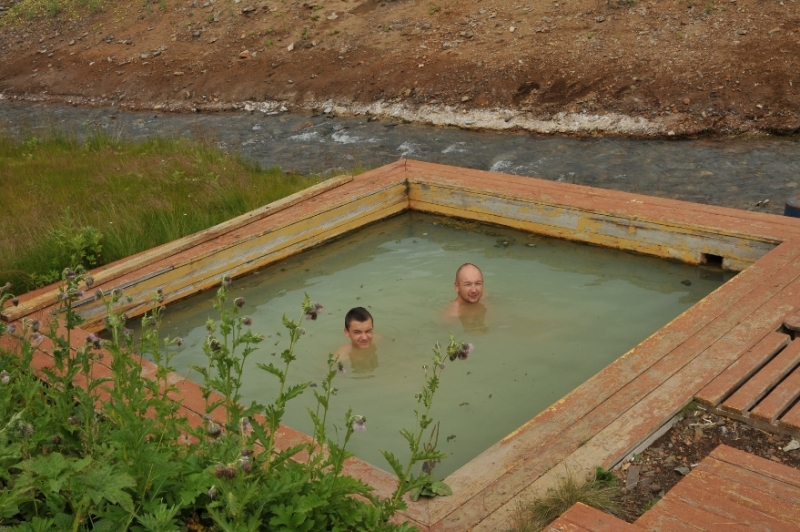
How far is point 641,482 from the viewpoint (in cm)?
375

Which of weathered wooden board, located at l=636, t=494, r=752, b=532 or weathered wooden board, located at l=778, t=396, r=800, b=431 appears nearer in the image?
weathered wooden board, located at l=636, t=494, r=752, b=532

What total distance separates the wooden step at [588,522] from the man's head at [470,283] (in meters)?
3.11

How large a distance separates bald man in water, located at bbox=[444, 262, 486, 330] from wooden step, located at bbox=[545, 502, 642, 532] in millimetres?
3052

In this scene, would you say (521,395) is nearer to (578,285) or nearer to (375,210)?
(578,285)

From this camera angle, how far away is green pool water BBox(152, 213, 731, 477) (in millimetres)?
5319

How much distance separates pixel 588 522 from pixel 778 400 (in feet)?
4.64

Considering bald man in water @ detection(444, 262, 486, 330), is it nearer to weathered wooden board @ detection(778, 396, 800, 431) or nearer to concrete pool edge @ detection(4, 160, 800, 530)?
concrete pool edge @ detection(4, 160, 800, 530)

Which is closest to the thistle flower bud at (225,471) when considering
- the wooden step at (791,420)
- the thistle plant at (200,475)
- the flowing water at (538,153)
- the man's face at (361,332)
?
the thistle plant at (200,475)

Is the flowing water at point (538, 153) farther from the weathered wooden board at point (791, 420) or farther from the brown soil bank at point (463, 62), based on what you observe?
the weathered wooden board at point (791, 420)

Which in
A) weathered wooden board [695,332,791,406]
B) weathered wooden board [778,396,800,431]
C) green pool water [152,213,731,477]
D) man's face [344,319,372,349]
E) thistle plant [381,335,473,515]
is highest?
thistle plant [381,335,473,515]

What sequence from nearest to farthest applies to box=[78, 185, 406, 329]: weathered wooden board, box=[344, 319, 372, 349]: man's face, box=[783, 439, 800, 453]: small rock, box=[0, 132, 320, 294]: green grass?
1. box=[783, 439, 800, 453]: small rock
2. box=[344, 319, 372, 349]: man's face
3. box=[78, 185, 406, 329]: weathered wooden board
4. box=[0, 132, 320, 294]: green grass

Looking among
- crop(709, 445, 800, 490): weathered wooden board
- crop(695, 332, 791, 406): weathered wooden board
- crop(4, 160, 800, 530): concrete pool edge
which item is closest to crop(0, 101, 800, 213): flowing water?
crop(4, 160, 800, 530): concrete pool edge

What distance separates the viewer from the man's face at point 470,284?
637 cm

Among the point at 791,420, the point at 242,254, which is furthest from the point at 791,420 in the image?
the point at 242,254
